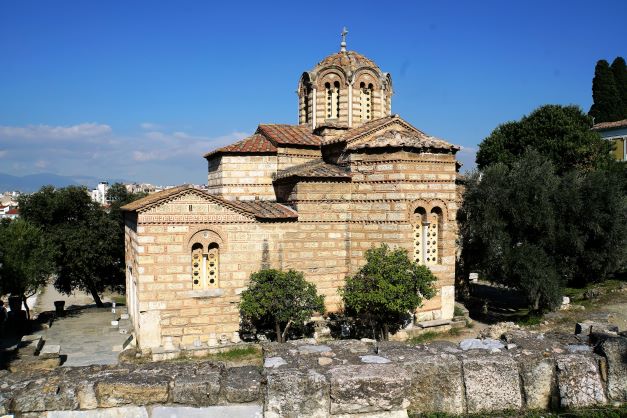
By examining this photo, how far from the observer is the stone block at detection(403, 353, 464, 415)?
4.99m

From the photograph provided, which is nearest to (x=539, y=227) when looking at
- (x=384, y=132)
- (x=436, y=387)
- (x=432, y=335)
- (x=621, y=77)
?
(x=432, y=335)

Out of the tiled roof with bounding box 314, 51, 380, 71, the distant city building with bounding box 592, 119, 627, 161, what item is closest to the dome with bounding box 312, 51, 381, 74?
the tiled roof with bounding box 314, 51, 380, 71

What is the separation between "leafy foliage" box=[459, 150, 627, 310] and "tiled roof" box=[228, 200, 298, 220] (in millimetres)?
6748

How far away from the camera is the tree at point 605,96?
38.4 metres

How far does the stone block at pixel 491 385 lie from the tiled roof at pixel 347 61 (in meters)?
14.3

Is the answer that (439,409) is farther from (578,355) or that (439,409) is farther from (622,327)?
(622,327)

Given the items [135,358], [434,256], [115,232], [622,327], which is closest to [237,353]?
[135,358]

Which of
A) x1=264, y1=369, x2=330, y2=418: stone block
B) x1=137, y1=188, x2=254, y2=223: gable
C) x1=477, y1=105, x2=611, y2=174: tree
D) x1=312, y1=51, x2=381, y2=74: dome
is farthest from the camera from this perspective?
x1=477, y1=105, x2=611, y2=174: tree

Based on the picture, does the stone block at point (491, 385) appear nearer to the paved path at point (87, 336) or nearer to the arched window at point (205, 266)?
the arched window at point (205, 266)

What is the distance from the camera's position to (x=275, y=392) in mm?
4734

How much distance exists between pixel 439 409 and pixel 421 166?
9730mm

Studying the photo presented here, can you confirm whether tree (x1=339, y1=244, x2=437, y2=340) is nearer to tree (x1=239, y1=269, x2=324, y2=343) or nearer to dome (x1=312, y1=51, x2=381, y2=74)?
tree (x1=239, y1=269, x2=324, y2=343)

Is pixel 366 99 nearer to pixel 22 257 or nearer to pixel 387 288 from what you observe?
pixel 387 288

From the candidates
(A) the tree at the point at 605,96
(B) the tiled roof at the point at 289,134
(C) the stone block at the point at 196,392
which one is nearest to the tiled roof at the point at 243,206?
(B) the tiled roof at the point at 289,134
